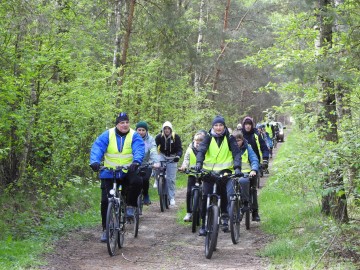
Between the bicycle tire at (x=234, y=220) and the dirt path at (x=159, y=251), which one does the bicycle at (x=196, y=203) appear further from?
the bicycle tire at (x=234, y=220)

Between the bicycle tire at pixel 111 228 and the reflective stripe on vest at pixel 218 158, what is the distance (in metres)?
1.80

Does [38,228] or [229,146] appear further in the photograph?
[38,228]

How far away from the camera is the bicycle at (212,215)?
7.89 m

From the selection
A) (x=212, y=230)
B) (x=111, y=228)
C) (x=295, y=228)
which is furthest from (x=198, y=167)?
(x=295, y=228)

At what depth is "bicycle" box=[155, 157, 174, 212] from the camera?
508 inches

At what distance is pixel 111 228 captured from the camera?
7.98m

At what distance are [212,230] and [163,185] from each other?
17.0 feet

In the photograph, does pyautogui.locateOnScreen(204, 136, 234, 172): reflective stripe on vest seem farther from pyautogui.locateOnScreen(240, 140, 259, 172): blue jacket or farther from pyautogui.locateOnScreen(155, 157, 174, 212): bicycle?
pyautogui.locateOnScreen(155, 157, 174, 212): bicycle

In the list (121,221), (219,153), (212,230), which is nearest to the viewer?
(212,230)

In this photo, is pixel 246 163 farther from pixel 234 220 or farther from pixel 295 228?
pixel 234 220

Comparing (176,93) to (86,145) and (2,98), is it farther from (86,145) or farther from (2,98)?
(2,98)

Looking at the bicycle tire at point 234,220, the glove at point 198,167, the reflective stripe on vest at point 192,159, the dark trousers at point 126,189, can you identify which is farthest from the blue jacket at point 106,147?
the reflective stripe on vest at point 192,159

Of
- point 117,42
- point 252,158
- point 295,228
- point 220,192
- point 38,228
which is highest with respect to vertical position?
point 117,42

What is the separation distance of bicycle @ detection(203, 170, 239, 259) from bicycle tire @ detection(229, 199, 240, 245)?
464mm
